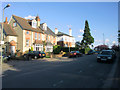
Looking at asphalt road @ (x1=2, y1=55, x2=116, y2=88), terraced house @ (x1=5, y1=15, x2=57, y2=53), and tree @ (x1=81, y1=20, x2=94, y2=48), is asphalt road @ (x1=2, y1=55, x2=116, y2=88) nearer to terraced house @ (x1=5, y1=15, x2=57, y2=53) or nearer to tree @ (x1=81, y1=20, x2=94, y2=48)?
terraced house @ (x1=5, y1=15, x2=57, y2=53)

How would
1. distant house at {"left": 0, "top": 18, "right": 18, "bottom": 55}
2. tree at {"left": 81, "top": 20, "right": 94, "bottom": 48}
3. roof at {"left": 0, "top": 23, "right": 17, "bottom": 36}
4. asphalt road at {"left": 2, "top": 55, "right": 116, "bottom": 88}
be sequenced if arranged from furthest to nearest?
1. tree at {"left": 81, "top": 20, "right": 94, "bottom": 48}
2. roof at {"left": 0, "top": 23, "right": 17, "bottom": 36}
3. distant house at {"left": 0, "top": 18, "right": 18, "bottom": 55}
4. asphalt road at {"left": 2, "top": 55, "right": 116, "bottom": 88}

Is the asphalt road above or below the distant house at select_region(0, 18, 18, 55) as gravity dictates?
below

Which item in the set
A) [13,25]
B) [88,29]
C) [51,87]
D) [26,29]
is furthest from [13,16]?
[88,29]

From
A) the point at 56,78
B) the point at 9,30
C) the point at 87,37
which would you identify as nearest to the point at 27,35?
the point at 9,30

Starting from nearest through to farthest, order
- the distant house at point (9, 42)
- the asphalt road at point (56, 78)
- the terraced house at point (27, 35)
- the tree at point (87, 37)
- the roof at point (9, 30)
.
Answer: the asphalt road at point (56, 78) < the distant house at point (9, 42) < the roof at point (9, 30) < the terraced house at point (27, 35) < the tree at point (87, 37)

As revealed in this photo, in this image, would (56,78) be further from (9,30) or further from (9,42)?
(9,30)

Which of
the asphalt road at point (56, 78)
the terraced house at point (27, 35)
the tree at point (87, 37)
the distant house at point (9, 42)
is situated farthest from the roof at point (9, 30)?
the tree at point (87, 37)

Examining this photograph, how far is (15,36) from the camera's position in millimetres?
30359

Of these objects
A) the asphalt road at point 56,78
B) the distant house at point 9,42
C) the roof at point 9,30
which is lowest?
the asphalt road at point 56,78

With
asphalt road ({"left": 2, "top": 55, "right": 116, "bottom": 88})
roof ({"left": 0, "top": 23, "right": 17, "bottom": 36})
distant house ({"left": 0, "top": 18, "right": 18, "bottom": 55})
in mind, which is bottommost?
asphalt road ({"left": 2, "top": 55, "right": 116, "bottom": 88})

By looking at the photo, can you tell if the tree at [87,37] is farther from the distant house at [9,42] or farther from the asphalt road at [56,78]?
the asphalt road at [56,78]

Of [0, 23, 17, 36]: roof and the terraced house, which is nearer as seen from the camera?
[0, 23, 17, 36]: roof


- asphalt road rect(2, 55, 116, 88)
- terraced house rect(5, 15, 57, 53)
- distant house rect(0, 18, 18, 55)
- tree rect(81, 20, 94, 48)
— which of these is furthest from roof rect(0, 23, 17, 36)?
tree rect(81, 20, 94, 48)

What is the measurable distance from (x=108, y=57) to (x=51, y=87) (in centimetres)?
1097
